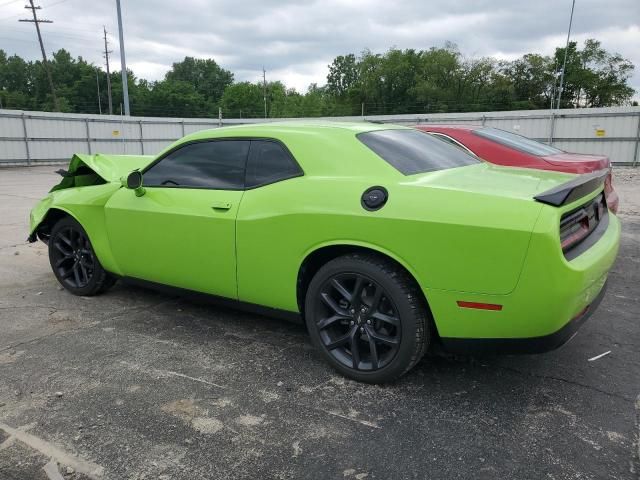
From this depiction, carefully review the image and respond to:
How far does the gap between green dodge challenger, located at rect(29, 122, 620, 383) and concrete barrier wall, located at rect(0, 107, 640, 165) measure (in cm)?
1527

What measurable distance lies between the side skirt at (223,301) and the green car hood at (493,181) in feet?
3.88

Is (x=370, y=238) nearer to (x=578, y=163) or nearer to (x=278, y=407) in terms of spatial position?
(x=278, y=407)

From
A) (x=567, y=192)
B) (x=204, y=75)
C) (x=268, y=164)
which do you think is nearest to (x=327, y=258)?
(x=268, y=164)

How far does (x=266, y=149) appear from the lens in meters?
3.36

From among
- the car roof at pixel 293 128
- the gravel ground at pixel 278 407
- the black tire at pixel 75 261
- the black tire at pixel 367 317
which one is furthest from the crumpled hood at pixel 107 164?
the black tire at pixel 367 317

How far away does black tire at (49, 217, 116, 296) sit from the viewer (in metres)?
4.43

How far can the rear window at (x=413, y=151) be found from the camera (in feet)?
10.1

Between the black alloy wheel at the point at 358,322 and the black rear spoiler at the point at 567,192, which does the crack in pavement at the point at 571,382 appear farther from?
the black rear spoiler at the point at 567,192

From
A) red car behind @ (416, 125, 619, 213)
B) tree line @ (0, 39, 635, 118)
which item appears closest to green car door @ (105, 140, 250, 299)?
red car behind @ (416, 125, 619, 213)

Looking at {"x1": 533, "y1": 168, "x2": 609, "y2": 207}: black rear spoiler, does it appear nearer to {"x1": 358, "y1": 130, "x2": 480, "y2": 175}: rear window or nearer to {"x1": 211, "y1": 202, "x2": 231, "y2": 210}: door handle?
{"x1": 358, "y1": 130, "x2": 480, "y2": 175}: rear window

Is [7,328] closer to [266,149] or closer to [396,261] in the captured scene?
[266,149]

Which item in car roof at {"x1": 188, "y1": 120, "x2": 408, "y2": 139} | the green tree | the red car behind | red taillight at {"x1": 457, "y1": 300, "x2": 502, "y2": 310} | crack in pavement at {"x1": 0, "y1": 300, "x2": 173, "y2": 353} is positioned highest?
the green tree

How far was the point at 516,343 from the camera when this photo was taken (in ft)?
8.30

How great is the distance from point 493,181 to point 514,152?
2.99 metres
